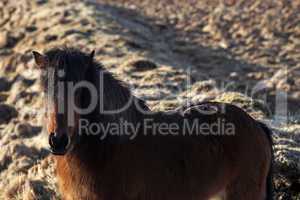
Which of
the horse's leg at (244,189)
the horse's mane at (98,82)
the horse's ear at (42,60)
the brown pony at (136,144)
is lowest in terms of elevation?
the horse's leg at (244,189)

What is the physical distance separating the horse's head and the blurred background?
1518 millimetres

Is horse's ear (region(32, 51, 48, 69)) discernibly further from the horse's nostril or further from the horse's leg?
the horse's leg

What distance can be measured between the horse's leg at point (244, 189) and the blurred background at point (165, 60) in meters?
1.57

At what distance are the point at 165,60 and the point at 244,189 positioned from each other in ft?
42.0

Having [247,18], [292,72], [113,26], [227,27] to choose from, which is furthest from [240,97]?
[247,18]

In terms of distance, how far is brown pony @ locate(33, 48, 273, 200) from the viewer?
484cm

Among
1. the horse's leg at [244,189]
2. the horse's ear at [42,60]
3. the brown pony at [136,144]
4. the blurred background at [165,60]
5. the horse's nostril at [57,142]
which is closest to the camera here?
the horse's nostril at [57,142]

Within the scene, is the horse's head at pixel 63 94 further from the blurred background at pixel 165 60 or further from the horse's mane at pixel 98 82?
the blurred background at pixel 165 60

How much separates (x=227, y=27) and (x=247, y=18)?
2234 millimetres

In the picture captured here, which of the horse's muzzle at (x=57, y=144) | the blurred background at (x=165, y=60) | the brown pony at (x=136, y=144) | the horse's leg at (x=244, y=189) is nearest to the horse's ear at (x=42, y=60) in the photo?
the brown pony at (x=136, y=144)

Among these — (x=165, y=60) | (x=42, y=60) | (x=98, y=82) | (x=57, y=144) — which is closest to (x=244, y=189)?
(x=98, y=82)

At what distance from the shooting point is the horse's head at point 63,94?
15.0ft

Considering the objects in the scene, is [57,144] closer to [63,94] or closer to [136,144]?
[63,94]

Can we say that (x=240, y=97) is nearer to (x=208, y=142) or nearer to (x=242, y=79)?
(x=208, y=142)
